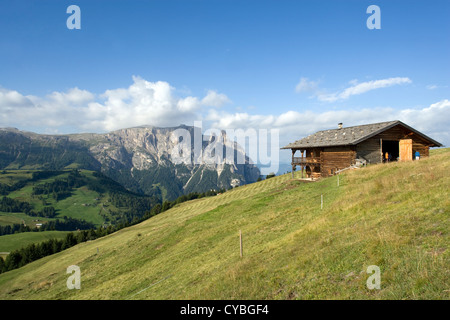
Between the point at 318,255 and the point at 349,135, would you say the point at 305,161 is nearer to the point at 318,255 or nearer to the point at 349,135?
the point at 349,135

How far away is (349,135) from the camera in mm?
38594

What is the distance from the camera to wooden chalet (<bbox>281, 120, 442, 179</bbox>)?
36594mm

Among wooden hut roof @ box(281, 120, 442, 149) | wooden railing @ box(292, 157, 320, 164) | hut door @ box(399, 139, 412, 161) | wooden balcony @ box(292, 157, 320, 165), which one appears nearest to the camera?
wooden hut roof @ box(281, 120, 442, 149)

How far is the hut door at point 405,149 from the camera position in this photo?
124 ft

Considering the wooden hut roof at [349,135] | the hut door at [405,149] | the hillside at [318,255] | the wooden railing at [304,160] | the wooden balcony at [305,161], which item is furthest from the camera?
the wooden railing at [304,160]

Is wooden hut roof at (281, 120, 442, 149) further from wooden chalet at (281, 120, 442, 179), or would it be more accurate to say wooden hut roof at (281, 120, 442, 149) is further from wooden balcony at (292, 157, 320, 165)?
wooden balcony at (292, 157, 320, 165)

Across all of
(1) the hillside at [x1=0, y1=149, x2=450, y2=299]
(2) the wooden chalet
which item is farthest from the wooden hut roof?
(1) the hillside at [x1=0, y1=149, x2=450, y2=299]

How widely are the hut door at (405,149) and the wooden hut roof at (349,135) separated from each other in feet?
6.69

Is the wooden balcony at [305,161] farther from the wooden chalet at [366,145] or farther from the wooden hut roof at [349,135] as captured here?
the wooden hut roof at [349,135]

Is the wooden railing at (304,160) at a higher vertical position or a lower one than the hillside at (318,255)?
higher

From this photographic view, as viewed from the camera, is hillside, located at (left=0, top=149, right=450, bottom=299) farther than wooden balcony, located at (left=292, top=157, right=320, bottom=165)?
No

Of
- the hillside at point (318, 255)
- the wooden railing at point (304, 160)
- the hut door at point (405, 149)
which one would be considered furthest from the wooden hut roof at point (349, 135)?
the hillside at point (318, 255)
